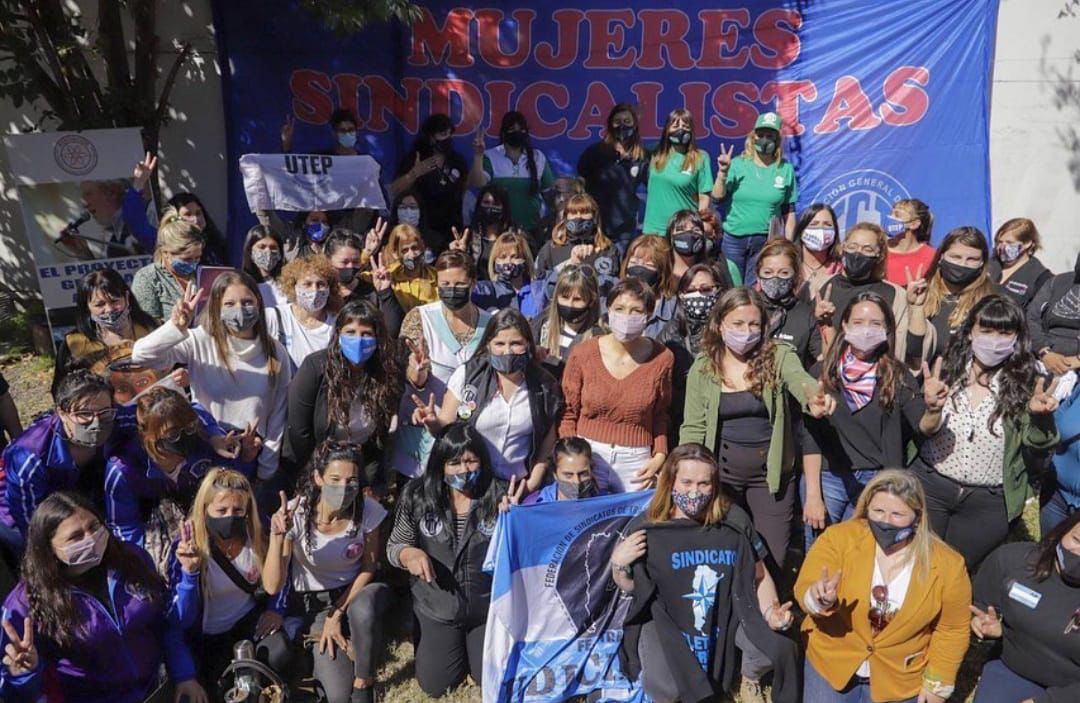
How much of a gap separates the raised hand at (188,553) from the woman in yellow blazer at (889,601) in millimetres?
2954

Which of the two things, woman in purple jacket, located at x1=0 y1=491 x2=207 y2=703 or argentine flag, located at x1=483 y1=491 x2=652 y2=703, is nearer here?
woman in purple jacket, located at x1=0 y1=491 x2=207 y2=703

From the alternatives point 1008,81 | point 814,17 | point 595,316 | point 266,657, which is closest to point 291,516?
point 266,657

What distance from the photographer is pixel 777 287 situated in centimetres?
537

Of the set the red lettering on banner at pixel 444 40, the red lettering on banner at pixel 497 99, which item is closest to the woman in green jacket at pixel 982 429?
the red lettering on banner at pixel 497 99

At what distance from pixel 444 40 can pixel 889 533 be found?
700 centimetres

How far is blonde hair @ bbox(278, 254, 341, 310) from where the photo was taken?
530cm

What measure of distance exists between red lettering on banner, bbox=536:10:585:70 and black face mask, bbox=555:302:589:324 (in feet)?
15.0

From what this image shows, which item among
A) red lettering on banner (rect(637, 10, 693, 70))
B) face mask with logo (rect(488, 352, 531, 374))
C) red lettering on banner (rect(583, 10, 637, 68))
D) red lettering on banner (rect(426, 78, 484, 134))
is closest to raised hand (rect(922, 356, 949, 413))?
face mask with logo (rect(488, 352, 531, 374))

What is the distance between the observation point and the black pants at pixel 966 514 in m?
4.60

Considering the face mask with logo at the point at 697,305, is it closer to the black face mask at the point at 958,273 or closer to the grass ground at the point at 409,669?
the black face mask at the point at 958,273

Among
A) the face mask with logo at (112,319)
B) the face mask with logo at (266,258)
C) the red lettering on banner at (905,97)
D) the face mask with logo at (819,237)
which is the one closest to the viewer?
the face mask with logo at (112,319)

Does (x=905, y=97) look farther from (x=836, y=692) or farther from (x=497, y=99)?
(x=836, y=692)

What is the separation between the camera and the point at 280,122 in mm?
9211

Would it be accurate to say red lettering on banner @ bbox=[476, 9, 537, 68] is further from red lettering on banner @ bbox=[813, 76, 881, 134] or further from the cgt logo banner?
red lettering on banner @ bbox=[813, 76, 881, 134]
